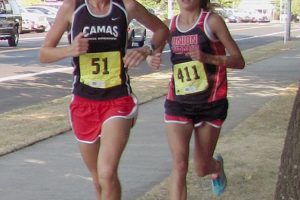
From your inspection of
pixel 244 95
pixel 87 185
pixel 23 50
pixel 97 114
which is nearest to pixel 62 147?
pixel 87 185

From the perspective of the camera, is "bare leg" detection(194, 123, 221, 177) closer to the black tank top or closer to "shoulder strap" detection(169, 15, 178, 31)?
"shoulder strap" detection(169, 15, 178, 31)

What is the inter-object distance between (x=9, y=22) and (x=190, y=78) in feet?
80.3

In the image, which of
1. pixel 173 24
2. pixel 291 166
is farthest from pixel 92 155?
pixel 291 166

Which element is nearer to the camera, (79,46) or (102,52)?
(79,46)

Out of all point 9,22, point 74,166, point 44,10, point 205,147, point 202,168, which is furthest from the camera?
point 44,10

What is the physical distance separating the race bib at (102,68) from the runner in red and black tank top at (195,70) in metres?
0.69

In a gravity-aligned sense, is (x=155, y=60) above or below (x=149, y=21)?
below

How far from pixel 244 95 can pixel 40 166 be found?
254 inches

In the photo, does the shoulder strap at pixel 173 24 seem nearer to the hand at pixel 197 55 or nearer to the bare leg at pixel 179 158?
the hand at pixel 197 55

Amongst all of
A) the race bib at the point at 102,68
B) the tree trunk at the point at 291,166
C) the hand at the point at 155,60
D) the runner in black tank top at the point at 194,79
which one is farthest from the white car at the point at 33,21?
the tree trunk at the point at 291,166

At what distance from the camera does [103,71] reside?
177 inches

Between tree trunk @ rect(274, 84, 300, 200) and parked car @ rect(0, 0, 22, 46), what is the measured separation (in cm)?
2476

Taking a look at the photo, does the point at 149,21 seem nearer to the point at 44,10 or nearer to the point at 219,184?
the point at 219,184

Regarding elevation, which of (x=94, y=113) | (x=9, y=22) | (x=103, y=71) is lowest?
(x=9, y=22)
